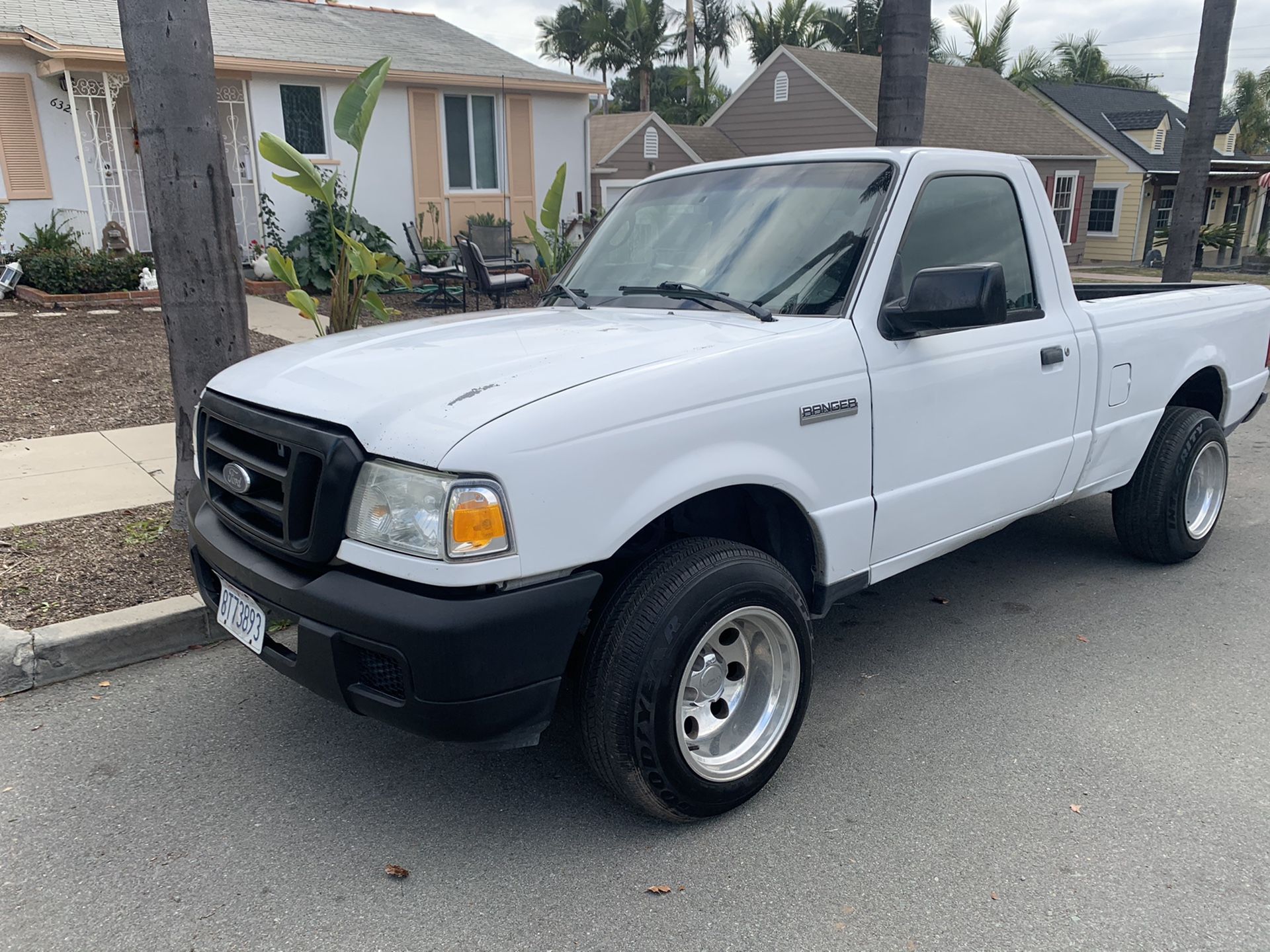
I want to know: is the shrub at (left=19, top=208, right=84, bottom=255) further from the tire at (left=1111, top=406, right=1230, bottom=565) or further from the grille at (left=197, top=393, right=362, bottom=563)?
the tire at (left=1111, top=406, right=1230, bottom=565)

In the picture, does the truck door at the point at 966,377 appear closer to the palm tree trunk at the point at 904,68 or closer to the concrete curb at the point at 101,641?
the concrete curb at the point at 101,641

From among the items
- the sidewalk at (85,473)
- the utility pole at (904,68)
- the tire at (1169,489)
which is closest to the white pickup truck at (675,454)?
the tire at (1169,489)

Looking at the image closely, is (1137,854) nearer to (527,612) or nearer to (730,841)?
(730,841)

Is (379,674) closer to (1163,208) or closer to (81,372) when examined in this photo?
(81,372)

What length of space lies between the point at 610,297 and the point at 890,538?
4.82 feet

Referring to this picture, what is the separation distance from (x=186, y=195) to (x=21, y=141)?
1136 cm

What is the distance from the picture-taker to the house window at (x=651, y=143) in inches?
1035

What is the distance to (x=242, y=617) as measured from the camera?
10.00ft

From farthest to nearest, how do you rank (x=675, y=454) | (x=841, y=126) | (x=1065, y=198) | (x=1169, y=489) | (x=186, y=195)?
1. (x=1065, y=198)
2. (x=841, y=126)
3. (x=1169, y=489)
4. (x=186, y=195)
5. (x=675, y=454)

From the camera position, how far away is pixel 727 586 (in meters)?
2.87

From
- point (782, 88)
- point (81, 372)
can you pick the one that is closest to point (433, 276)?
point (81, 372)

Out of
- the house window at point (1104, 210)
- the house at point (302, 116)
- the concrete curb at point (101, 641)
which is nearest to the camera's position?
the concrete curb at point (101, 641)

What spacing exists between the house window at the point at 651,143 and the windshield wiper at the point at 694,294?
78.0 feet

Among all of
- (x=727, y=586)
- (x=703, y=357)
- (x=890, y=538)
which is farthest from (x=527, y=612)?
(x=890, y=538)
